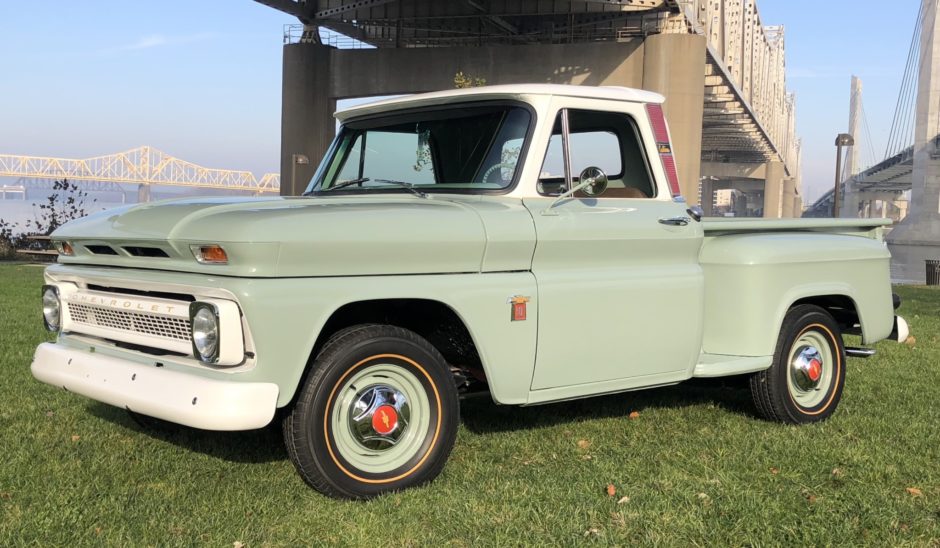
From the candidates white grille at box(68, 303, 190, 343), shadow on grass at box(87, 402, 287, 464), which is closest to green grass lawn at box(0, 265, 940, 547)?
shadow on grass at box(87, 402, 287, 464)

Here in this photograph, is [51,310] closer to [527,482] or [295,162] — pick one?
[527,482]

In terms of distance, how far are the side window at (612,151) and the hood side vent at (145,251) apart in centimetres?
214

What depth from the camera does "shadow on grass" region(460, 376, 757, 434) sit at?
215 inches

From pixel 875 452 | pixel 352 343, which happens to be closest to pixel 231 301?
pixel 352 343

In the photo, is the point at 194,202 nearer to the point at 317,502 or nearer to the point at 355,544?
the point at 317,502

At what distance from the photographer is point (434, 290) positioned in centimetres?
394

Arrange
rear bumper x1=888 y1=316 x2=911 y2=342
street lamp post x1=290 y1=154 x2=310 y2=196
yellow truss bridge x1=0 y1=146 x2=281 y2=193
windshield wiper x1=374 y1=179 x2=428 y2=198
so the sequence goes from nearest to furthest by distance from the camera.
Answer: windshield wiper x1=374 y1=179 x2=428 y2=198 → rear bumper x1=888 y1=316 x2=911 y2=342 → street lamp post x1=290 y1=154 x2=310 y2=196 → yellow truss bridge x1=0 y1=146 x2=281 y2=193

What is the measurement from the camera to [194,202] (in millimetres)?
4172

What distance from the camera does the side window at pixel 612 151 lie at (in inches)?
190

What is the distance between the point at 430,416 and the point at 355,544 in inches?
31.4

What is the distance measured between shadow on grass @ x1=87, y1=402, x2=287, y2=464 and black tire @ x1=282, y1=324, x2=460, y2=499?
2.62ft

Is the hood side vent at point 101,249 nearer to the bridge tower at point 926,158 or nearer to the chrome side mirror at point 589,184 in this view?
the chrome side mirror at point 589,184

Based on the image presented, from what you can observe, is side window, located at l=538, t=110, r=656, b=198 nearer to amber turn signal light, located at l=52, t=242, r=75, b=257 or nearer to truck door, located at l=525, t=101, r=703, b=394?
truck door, located at l=525, t=101, r=703, b=394

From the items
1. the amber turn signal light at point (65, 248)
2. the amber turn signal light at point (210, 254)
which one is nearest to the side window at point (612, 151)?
the amber turn signal light at point (210, 254)
